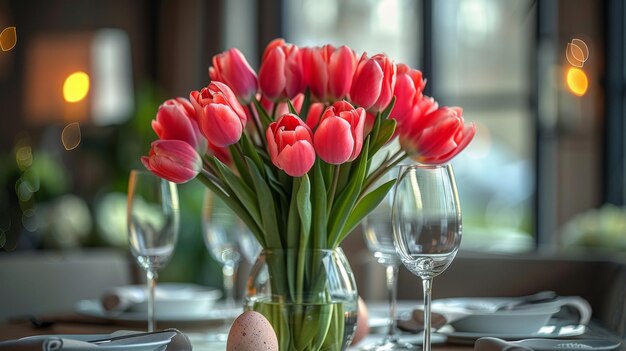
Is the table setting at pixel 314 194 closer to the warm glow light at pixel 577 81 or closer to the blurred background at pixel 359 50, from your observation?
the blurred background at pixel 359 50

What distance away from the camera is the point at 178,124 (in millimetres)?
1098

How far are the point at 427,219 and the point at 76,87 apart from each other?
3330 millimetres

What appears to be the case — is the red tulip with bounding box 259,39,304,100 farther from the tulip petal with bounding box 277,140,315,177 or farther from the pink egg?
the pink egg

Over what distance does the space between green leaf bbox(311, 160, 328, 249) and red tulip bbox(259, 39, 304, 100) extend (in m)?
0.11

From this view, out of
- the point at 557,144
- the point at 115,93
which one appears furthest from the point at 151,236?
the point at 557,144

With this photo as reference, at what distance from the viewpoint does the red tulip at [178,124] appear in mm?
1093

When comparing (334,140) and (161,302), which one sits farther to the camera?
(161,302)

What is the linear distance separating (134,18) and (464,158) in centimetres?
229

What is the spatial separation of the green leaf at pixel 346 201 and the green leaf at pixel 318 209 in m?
0.02

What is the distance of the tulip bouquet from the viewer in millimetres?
1073

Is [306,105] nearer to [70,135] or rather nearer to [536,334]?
[536,334]

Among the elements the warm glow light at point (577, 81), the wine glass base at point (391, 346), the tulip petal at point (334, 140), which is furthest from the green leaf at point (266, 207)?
the warm glow light at point (577, 81)

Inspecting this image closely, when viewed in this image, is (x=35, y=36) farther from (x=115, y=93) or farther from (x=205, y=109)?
(x=205, y=109)

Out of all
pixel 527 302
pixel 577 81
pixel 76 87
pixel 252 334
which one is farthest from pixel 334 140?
pixel 577 81
